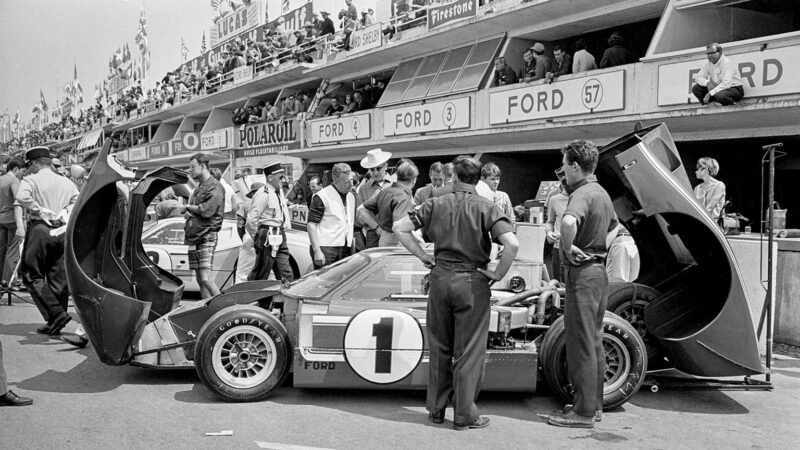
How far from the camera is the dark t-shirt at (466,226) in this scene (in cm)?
455

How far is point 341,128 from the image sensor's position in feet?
71.8

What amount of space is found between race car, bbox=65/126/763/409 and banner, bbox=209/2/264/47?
36.5 m

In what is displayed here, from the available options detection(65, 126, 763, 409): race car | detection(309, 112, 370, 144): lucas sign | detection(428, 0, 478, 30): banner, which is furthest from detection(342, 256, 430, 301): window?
detection(309, 112, 370, 144): lucas sign

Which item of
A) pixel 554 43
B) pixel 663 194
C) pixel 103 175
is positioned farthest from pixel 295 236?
pixel 554 43

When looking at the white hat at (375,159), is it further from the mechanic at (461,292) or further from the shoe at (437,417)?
the shoe at (437,417)

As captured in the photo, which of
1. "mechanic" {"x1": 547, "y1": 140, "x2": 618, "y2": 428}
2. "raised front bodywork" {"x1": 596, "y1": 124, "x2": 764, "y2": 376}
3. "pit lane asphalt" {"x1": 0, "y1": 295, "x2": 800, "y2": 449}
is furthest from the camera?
"raised front bodywork" {"x1": 596, "y1": 124, "x2": 764, "y2": 376}

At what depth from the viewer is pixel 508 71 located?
15977mm

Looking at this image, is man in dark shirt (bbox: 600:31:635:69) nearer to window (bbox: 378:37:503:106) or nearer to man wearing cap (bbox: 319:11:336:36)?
window (bbox: 378:37:503:106)

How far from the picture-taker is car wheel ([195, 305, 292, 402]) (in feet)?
16.5

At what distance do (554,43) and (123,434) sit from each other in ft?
50.7

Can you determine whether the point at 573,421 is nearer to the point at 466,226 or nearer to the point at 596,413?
the point at 596,413

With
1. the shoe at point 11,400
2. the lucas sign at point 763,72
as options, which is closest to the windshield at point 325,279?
the shoe at point 11,400

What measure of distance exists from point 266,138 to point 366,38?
7.12m

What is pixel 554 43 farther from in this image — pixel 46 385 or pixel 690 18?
pixel 46 385
